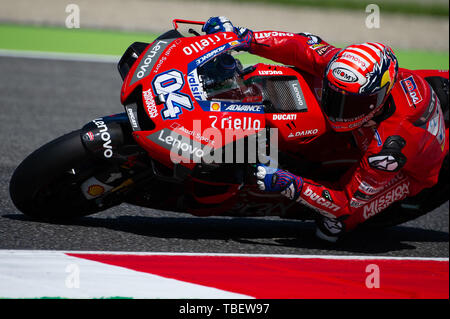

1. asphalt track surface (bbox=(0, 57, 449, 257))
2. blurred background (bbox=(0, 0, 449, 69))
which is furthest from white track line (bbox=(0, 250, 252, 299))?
blurred background (bbox=(0, 0, 449, 69))

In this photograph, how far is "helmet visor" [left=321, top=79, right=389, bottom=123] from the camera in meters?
3.90

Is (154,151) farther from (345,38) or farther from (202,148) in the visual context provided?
(345,38)

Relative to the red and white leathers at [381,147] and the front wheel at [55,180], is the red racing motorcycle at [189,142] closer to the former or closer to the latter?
the front wheel at [55,180]

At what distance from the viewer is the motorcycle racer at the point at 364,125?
393cm

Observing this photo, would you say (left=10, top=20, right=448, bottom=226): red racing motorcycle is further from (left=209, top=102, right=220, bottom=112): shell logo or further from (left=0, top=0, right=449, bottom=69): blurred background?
(left=0, top=0, right=449, bottom=69): blurred background

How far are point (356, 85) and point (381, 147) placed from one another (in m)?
0.47

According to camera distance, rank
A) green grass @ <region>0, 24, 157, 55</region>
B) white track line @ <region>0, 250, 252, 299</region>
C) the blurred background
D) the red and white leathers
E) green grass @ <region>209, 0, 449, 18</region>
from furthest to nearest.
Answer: green grass @ <region>209, 0, 449, 18</region>, the blurred background, green grass @ <region>0, 24, 157, 55</region>, the red and white leathers, white track line @ <region>0, 250, 252, 299</region>

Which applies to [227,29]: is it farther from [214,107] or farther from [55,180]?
[55,180]

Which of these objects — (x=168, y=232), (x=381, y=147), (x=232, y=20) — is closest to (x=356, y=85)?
(x=381, y=147)

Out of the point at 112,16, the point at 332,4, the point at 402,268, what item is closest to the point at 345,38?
the point at 332,4

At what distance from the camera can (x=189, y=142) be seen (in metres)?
3.67

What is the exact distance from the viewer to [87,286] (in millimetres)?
3637

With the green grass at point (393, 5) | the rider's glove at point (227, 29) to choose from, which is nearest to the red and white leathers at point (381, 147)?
the rider's glove at point (227, 29)

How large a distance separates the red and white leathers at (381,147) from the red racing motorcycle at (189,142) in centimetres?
18
